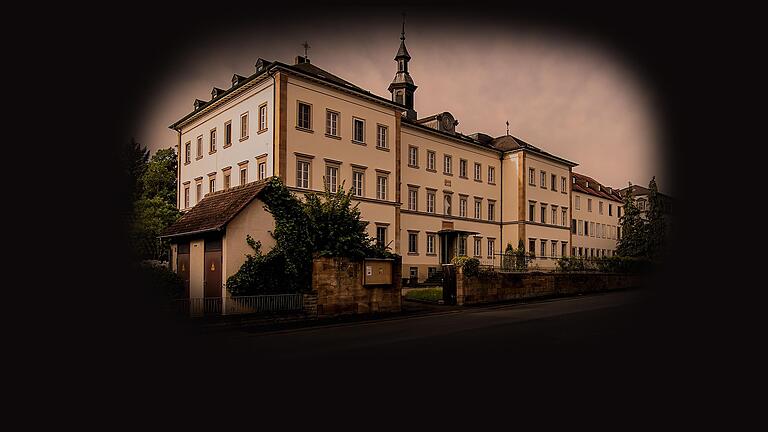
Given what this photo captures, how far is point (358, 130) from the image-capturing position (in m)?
26.1

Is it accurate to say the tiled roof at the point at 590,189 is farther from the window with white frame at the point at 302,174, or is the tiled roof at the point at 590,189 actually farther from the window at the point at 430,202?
the window with white frame at the point at 302,174

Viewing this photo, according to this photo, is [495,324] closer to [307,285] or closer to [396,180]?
[307,285]

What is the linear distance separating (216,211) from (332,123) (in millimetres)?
10755

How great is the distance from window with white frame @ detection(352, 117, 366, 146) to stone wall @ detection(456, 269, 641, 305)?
398 inches

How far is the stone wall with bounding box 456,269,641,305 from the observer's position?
62.6 feet

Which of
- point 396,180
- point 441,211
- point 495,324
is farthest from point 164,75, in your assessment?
point 441,211

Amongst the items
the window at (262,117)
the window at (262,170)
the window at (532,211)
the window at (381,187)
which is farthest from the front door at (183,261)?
the window at (532,211)

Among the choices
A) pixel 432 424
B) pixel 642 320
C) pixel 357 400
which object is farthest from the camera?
pixel 642 320

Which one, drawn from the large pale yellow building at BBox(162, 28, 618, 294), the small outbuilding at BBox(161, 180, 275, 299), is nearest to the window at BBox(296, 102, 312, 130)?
the large pale yellow building at BBox(162, 28, 618, 294)

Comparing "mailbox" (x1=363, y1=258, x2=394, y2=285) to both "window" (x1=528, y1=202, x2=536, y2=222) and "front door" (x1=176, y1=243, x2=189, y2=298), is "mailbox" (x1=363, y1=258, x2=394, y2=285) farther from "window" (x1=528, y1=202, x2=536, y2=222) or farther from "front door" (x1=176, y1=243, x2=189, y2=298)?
"window" (x1=528, y1=202, x2=536, y2=222)

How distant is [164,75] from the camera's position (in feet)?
13.6

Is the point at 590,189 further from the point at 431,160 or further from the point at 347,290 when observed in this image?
the point at 347,290

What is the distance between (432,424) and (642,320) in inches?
156

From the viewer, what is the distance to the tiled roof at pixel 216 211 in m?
14.3
